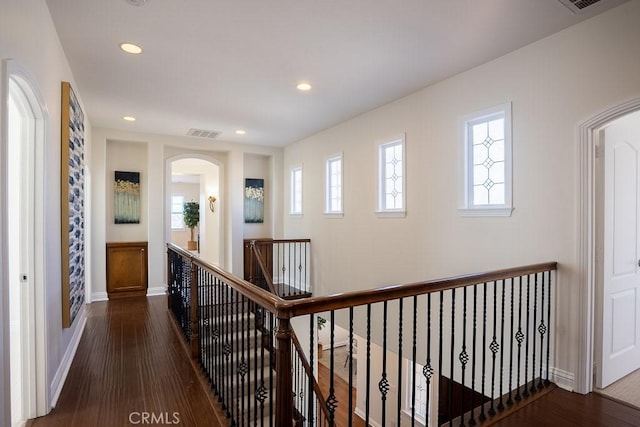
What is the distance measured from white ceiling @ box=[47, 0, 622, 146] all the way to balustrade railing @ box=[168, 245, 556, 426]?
75.6 inches

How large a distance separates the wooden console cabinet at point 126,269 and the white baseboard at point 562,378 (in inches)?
239

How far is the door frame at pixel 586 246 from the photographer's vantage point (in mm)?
2701

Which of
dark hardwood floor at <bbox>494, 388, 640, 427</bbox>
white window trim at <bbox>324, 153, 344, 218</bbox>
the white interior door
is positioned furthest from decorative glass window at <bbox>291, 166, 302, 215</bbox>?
dark hardwood floor at <bbox>494, 388, 640, 427</bbox>

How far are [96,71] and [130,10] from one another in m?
1.42

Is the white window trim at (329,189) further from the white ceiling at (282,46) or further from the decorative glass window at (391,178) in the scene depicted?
the white ceiling at (282,46)

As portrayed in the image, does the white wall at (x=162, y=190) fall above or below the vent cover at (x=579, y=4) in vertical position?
below

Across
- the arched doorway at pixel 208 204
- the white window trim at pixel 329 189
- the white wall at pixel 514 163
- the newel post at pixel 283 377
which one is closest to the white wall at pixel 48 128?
the newel post at pixel 283 377

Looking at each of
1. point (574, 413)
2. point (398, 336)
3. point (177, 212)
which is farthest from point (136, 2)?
point (177, 212)

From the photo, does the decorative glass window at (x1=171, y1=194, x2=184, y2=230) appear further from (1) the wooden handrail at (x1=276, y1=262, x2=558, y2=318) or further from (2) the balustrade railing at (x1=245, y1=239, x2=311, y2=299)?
(1) the wooden handrail at (x1=276, y1=262, x2=558, y2=318)

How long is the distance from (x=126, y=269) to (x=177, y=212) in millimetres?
6391

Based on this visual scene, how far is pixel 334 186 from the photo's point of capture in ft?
19.7

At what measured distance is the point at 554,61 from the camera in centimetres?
293

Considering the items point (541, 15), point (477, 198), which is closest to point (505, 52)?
point (541, 15)

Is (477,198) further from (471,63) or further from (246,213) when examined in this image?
(246,213)
